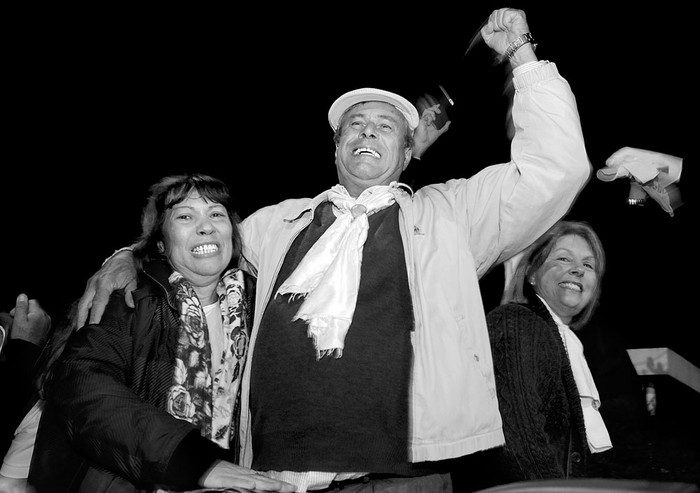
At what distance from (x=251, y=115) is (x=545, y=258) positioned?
2.90 metres

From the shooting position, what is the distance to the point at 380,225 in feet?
7.51

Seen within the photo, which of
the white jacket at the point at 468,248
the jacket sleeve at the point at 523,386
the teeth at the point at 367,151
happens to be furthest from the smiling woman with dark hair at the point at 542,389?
the teeth at the point at 367,151

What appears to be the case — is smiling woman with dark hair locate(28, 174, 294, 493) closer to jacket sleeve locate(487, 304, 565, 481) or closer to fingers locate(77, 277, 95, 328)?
fingers locate(77, 277, 95, 328)

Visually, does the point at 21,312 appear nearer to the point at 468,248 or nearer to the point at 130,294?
the point at 130,294

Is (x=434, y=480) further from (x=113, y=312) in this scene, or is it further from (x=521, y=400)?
(x=113, y=312)

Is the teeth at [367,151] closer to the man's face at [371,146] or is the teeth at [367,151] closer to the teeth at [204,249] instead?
the man's face at [371,146]

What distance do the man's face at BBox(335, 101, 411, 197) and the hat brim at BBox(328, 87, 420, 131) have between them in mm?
23

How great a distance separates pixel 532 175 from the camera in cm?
212

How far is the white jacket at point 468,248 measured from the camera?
6.13 ft

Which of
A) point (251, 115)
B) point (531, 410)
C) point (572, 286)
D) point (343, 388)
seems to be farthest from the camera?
point (251, 115)

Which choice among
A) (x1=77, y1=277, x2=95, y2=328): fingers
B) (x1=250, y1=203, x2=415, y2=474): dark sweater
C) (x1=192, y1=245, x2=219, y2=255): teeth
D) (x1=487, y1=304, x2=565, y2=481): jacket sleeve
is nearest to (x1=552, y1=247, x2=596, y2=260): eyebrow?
(x1=487, y1=304, x2=565, y2=481): jacket sleeve

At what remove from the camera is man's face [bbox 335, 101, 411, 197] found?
2531mm

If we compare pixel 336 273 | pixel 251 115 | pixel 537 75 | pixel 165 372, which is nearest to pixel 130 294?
pixel 165 372

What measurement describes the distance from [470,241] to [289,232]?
0.66 meters
